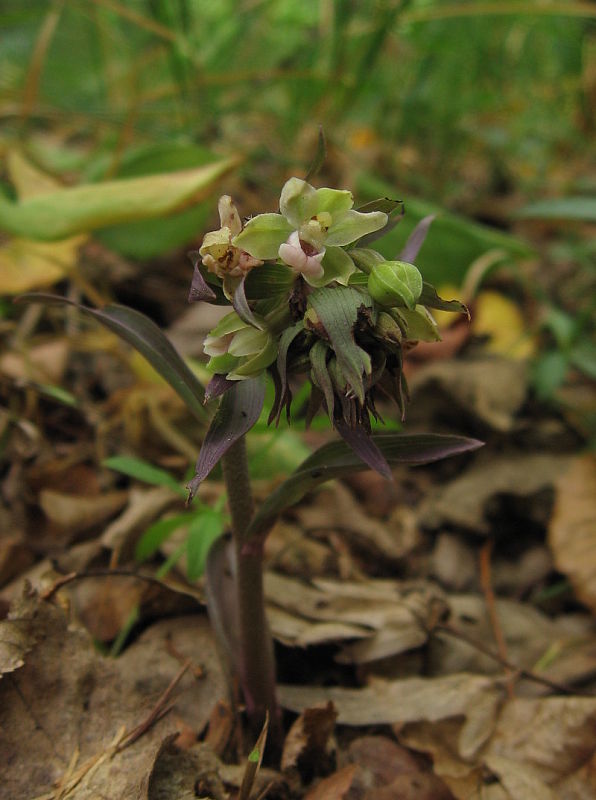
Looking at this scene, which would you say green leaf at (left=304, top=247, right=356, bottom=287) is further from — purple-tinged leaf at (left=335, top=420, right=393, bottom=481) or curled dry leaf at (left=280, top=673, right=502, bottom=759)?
curled dry leaf at (left=280, top=673, right=502, bottom=759)

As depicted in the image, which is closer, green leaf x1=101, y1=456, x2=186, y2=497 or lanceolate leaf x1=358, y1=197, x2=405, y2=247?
lanceolate leaf x1=358, y1=197, x2=405, y2=247

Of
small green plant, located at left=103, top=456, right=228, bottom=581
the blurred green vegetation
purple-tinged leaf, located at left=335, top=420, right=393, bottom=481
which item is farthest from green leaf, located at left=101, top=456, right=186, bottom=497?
the blurred green vegetation

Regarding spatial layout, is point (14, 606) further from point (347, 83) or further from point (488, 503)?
point (347, 83)

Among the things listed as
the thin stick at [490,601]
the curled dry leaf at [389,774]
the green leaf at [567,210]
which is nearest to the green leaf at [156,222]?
the green leaf at [567,210]

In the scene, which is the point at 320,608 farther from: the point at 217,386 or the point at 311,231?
the point at 311,231

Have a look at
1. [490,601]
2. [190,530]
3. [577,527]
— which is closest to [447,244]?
[577,527]

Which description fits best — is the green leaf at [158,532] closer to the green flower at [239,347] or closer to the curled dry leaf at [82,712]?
the curled dry leaf at [82,712]
